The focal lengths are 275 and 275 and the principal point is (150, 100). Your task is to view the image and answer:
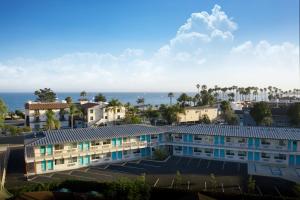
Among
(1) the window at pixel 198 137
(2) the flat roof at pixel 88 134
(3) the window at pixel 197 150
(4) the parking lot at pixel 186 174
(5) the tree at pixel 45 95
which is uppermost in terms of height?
(5) the tree at pixel 45 95

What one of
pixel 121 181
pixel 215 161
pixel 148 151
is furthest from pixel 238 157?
pixel 121 181

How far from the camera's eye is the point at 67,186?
34219mm

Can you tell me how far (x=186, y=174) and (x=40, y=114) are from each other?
64.5 meters

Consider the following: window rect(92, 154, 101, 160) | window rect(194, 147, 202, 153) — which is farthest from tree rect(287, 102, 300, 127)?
window rect(92, 154, 101, 160)

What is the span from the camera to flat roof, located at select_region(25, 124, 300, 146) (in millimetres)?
47531

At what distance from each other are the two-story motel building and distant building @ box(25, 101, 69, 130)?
43.2 meters

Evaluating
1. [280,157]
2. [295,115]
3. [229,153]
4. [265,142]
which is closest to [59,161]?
[229,153]

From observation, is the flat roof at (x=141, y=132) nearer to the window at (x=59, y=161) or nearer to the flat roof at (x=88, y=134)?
the flat roof at (x=88, y=134)

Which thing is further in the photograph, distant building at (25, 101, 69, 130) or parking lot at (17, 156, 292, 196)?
distant building at (25, 101, 69, 130)

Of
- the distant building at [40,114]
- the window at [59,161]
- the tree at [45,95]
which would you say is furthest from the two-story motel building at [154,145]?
the tree at [45,95]

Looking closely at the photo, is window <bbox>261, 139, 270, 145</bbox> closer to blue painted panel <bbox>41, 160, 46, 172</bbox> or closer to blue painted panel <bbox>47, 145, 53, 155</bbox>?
blue painted panel <bbox>47, 145, 53, 155</bbox>

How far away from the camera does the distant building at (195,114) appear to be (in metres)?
100

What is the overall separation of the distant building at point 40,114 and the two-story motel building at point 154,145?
43.2m

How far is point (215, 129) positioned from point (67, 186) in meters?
31.7
